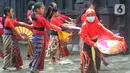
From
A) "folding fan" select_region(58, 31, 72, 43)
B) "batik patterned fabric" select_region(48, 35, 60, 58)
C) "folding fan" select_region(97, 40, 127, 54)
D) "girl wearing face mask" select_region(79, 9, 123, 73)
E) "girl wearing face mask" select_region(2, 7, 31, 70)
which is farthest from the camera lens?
"batik patterned fabric" select_region(48, 35, 60, 58)

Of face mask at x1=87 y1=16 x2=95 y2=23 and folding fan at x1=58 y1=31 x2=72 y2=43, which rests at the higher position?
face mask at x1=87 y1=16 x2=95 y2=23

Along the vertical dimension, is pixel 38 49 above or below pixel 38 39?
below

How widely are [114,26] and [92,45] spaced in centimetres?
580

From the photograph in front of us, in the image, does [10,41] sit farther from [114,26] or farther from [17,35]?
[114,26]

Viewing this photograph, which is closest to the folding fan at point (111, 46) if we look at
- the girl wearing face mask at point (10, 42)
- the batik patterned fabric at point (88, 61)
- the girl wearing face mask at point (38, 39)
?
the batik patterned fabric at point (88, 61)

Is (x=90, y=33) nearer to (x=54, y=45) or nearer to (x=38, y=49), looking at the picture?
(x=38, y=49)

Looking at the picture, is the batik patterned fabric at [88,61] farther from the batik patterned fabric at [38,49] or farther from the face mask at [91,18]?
the batik patterned fabric at [38,49]

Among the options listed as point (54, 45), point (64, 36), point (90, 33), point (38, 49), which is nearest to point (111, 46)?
point (90, 33)

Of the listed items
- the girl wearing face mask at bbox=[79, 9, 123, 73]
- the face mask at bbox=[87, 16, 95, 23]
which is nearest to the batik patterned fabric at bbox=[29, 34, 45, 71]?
the girl wearing face mask at bbox=[79, 9, 123, 73]

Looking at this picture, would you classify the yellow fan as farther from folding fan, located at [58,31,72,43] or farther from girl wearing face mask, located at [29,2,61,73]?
girl wearing face mask, located at [29,2,61,73]

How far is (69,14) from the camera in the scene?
14.9m

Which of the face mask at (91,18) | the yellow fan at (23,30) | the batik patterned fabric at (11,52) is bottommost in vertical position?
the batik patterned fabric at (11,52)

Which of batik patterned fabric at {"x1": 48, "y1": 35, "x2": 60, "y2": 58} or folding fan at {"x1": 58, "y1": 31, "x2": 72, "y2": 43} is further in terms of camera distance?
batik patterned fabric at {"x1": 48, "y1": 35, "x2": 60, "y2": 58}

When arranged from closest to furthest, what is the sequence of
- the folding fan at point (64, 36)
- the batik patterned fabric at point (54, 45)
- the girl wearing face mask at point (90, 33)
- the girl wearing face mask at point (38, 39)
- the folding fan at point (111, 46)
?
the folding fan at point (111, 46) → the girl wearing face mask at point (90, 33) → the girl wearing face mask at point (38, 39) → the folding fan at point (64, 36) → the batik patterned fabric at point (54, 45)
